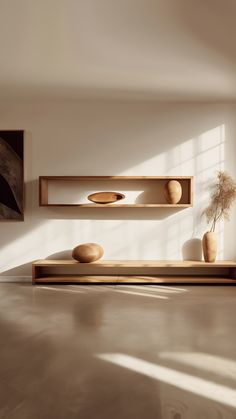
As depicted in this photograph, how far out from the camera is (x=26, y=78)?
469 cm

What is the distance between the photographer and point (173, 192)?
5.48 metres

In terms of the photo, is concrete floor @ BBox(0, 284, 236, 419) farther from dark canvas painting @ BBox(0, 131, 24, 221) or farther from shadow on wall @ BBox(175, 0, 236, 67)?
shadow on wall @ BBox(175, 0, 236, 67)

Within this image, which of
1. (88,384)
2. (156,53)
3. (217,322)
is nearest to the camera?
(88,384)

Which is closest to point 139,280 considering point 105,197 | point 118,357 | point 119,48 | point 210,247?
point 210,247

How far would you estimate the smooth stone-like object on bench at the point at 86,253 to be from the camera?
17.5ft

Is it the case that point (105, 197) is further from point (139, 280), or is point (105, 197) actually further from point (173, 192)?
point (139, 280)

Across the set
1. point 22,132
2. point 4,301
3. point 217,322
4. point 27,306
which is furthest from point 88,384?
point 22,132

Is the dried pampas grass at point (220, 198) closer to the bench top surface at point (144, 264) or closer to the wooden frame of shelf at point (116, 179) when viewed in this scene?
the wooden frame of shelf at point (116, 179)

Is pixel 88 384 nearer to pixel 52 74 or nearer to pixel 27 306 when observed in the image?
pixel 27 306

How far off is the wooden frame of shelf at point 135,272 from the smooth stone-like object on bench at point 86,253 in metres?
0.07

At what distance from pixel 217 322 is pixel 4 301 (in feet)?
7.82

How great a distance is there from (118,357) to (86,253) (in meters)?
2.74

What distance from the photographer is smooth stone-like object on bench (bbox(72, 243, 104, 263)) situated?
5320 millimetres

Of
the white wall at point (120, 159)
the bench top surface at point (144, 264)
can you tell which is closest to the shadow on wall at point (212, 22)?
the white wall at point (120, 159)
